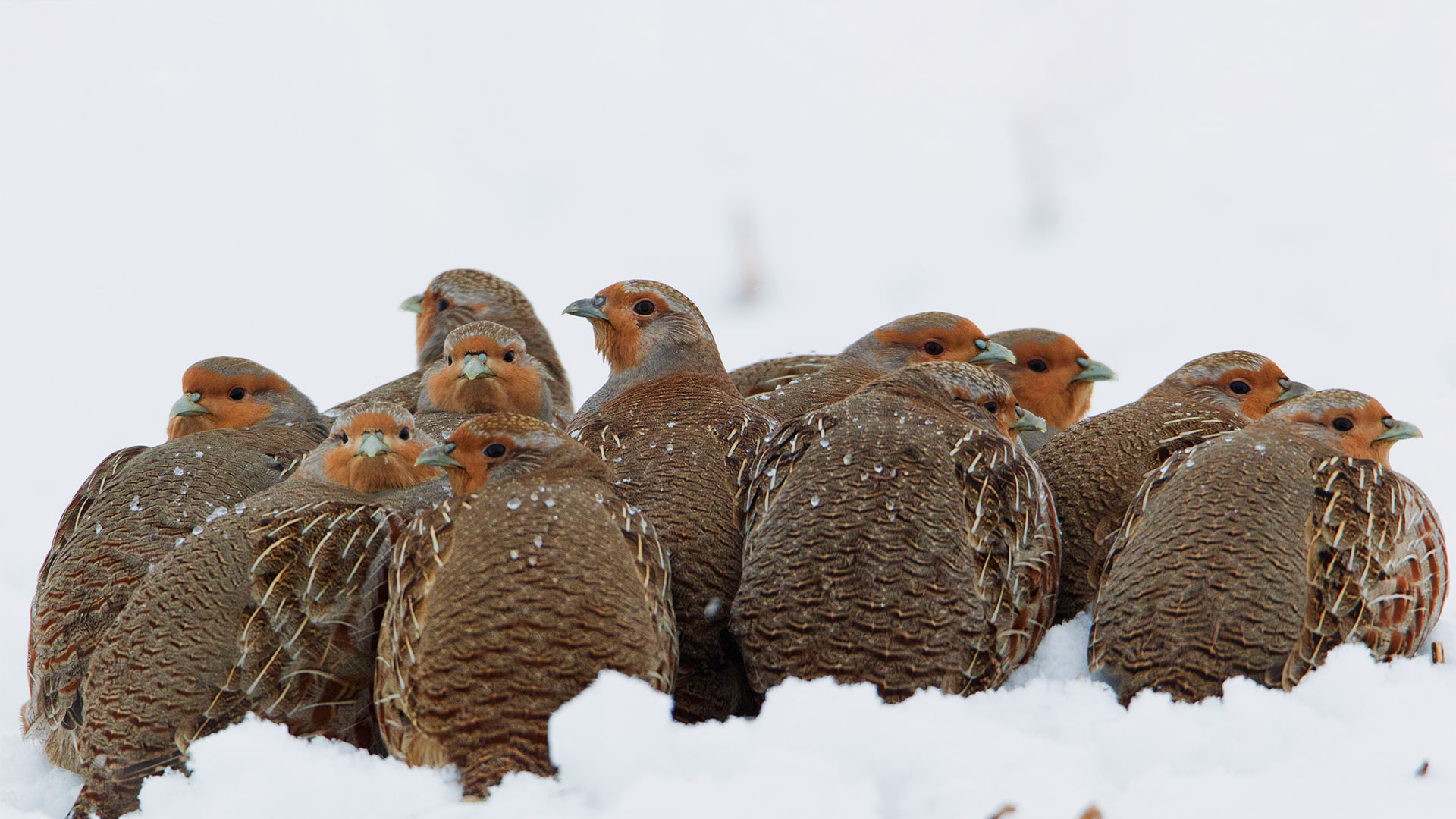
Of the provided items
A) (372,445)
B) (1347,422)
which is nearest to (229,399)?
(372,445)

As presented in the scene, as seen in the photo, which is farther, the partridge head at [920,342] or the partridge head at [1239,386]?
the partridge head at [920,342]

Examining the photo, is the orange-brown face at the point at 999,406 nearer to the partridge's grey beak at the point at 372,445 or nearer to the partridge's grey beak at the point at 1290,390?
the partridge's grey beak at the point at 1290,390

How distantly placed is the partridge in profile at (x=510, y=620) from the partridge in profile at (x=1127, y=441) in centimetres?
160

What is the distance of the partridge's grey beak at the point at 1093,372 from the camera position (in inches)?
239

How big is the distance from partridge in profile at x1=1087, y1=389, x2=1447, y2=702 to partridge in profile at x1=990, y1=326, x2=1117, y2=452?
1726 mm

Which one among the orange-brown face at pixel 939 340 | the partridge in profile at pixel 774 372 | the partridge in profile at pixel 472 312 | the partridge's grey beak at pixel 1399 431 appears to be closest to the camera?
the partridge's grey beak at pixel 1399 431

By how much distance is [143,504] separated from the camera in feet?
15.6

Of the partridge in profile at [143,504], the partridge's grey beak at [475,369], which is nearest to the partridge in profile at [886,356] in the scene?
the partridge's grey beak at [475,369]

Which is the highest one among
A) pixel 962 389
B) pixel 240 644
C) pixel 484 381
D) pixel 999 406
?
pixel 484 381

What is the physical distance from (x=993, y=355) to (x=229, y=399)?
11.3ft

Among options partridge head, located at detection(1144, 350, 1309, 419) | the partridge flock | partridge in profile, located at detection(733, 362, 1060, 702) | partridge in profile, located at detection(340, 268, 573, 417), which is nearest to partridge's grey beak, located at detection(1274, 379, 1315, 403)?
partridge head, located at detection(1144, 350, 1309, 419)

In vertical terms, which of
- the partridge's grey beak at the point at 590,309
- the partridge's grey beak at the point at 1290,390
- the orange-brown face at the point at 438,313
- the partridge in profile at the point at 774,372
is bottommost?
the partridge's grey beak at the point at 1290,390

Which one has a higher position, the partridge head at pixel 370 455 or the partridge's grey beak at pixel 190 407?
the partridge's grey beak at pixel 190 407

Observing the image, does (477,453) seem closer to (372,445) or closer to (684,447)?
(372,445)
